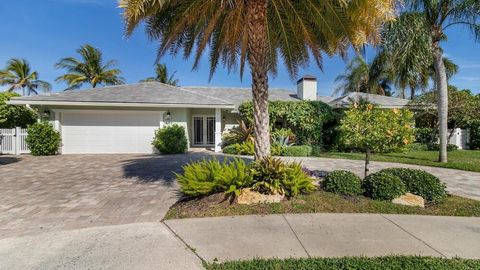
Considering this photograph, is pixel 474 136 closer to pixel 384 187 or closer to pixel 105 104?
pixel 384 187

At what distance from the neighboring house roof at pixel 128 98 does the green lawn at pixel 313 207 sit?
11119 millimetres

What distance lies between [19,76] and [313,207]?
46.5m

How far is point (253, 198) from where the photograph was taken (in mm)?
5820

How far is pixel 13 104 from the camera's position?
15.5m

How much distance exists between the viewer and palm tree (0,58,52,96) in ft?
120

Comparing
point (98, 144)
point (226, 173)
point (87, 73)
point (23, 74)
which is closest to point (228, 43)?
point (226, 173)

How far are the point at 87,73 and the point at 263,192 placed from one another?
1373 inches

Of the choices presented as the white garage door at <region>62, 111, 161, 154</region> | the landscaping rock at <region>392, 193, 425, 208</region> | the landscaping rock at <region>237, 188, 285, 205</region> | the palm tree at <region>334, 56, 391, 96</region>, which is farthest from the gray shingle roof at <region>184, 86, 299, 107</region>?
the landscaping rock at <region>392, 193, 425, 208</region>

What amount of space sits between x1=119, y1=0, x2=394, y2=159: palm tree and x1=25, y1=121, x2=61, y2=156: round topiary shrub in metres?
12.2

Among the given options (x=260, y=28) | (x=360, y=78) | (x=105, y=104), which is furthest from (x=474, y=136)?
(x=105, y=104)

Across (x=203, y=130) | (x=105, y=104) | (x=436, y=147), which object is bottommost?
(x=436, y=147)

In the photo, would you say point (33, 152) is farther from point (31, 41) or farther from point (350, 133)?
point (350, 133)

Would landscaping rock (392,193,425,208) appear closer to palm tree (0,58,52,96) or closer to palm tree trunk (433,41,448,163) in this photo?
palm tree trunk (433,41,448,163)

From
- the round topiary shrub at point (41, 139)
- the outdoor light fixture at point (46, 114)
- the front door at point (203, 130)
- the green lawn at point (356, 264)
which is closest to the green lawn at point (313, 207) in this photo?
the green lawn at point (356, 264)
